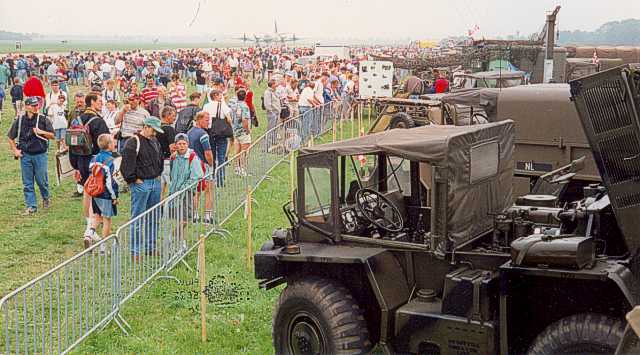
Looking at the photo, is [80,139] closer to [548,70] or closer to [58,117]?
[58,117]

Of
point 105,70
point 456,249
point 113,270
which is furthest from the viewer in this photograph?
point 105,70

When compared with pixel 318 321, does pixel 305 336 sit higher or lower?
lower

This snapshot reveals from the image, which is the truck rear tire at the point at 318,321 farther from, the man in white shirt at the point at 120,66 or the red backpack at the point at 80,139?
the man in white shirt at the point at 120,66

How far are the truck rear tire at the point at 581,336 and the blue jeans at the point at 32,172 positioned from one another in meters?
9.67

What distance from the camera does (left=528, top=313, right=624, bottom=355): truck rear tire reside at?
579 centimetres


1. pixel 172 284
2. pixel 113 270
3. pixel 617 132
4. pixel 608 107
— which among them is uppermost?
pixel 608 107

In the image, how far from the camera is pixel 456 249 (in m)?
6.66

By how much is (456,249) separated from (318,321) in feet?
4.35

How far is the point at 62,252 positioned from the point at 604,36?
6702 inches

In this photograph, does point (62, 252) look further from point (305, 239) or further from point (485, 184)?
point (485, 184)

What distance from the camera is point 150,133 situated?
36.0 feet

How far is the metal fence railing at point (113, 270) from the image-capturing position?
725 cm

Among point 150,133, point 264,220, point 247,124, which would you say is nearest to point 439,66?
point 247,124

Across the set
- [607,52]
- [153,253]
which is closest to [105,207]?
[153,253]
